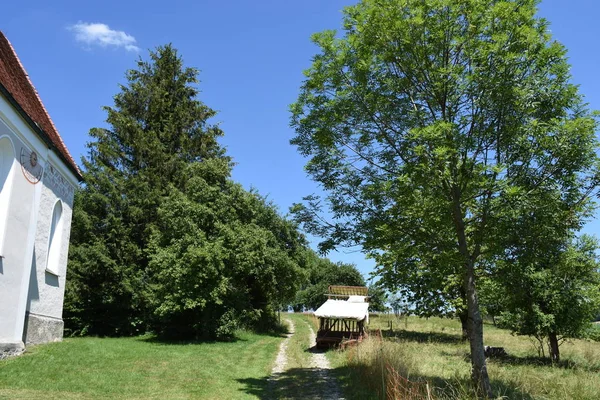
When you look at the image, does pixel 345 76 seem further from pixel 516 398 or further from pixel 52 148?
pixel 52 148

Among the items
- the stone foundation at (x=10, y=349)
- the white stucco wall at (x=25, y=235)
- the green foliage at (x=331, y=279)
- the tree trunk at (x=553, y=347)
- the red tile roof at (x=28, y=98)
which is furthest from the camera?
the green foliage at (x=331, y=279)

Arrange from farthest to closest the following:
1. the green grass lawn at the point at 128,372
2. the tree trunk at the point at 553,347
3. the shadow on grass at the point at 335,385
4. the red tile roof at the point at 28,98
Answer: the tree trunk at the point at 553,347 → the red tile roof at the point at 28,98 → the green grass lawn at the point at 128,372 → the shadow on grass at the point at 335,385

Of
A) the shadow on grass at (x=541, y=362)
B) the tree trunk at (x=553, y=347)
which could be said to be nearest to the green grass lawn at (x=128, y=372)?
the shadow on grass at (x=541, y=362)

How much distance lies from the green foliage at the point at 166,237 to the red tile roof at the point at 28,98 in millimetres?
5855

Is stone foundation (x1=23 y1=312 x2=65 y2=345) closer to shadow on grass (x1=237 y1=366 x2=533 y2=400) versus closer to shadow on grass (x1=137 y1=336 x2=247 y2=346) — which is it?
shadow on grass (x1=137 y1=336 x2=247 y2=346)

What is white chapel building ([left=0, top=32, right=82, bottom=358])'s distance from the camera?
37.8 ft

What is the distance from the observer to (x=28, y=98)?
14.8m

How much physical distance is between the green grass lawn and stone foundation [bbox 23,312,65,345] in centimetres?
49

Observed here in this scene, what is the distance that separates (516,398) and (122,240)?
798 inches

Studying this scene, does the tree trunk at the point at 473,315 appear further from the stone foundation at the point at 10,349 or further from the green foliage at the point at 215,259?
the green foliage at the point at 215,259

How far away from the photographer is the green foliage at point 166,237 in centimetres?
2008

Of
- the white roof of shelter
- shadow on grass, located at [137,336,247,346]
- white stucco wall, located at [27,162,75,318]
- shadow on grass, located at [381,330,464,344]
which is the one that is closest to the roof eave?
white stucco wall, located at [27,162,75,318]

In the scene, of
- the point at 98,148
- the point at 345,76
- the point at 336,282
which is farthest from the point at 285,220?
the point at 336,282

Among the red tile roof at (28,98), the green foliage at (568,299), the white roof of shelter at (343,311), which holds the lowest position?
Answer: the white roof of shelter at (343,311)
